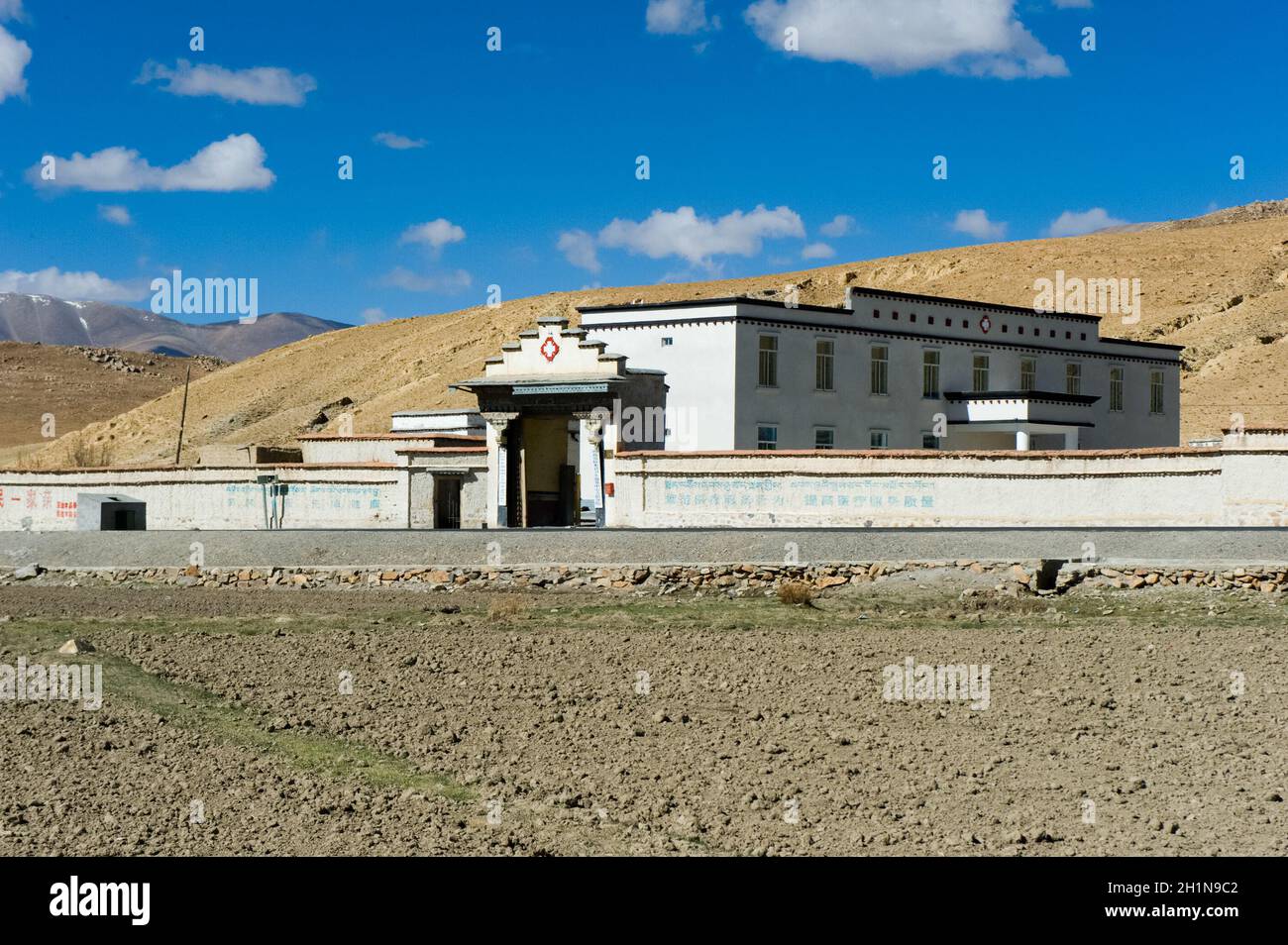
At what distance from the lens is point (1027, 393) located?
1874 inches

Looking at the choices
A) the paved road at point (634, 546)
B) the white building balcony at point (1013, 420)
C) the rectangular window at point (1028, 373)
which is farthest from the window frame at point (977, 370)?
the paved road at point (634, 546)

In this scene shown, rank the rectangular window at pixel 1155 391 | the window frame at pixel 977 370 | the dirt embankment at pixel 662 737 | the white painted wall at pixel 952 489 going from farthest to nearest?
the rectangular window at pixel 1155 391 → the window frame at pixel 977 370 → the white painted wall at pixel 952 489 → the dirt embankment at pixel 662 737

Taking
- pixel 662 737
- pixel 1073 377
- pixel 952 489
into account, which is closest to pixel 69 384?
pixel 1073 377

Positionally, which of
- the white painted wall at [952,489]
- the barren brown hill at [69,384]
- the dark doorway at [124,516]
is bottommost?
the dark doorway at [124,516]

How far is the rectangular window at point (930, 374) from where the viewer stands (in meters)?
47.2

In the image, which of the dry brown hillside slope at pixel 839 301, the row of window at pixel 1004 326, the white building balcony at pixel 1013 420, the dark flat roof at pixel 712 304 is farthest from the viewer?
the dry brown hillside slope at pixel 839 301

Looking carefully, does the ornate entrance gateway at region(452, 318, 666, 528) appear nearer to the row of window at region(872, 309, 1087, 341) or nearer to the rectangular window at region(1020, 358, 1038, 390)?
the row of window at region(872, 309, 1087, 341)

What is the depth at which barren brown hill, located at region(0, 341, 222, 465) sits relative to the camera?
127 m

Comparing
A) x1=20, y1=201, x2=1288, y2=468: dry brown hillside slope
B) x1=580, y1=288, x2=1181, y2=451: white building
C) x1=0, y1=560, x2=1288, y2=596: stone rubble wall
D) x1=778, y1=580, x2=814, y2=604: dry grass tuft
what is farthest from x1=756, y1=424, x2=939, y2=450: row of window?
x1=20, y1=201, x2=1288, y2=468: dry brown hillside slope

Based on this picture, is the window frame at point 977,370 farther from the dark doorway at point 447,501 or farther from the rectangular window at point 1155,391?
the dark doorway at point 447,501

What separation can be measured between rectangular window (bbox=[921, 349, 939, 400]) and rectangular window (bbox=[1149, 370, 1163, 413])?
35.2ft

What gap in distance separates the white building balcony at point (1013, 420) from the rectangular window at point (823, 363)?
5087 millimetres
